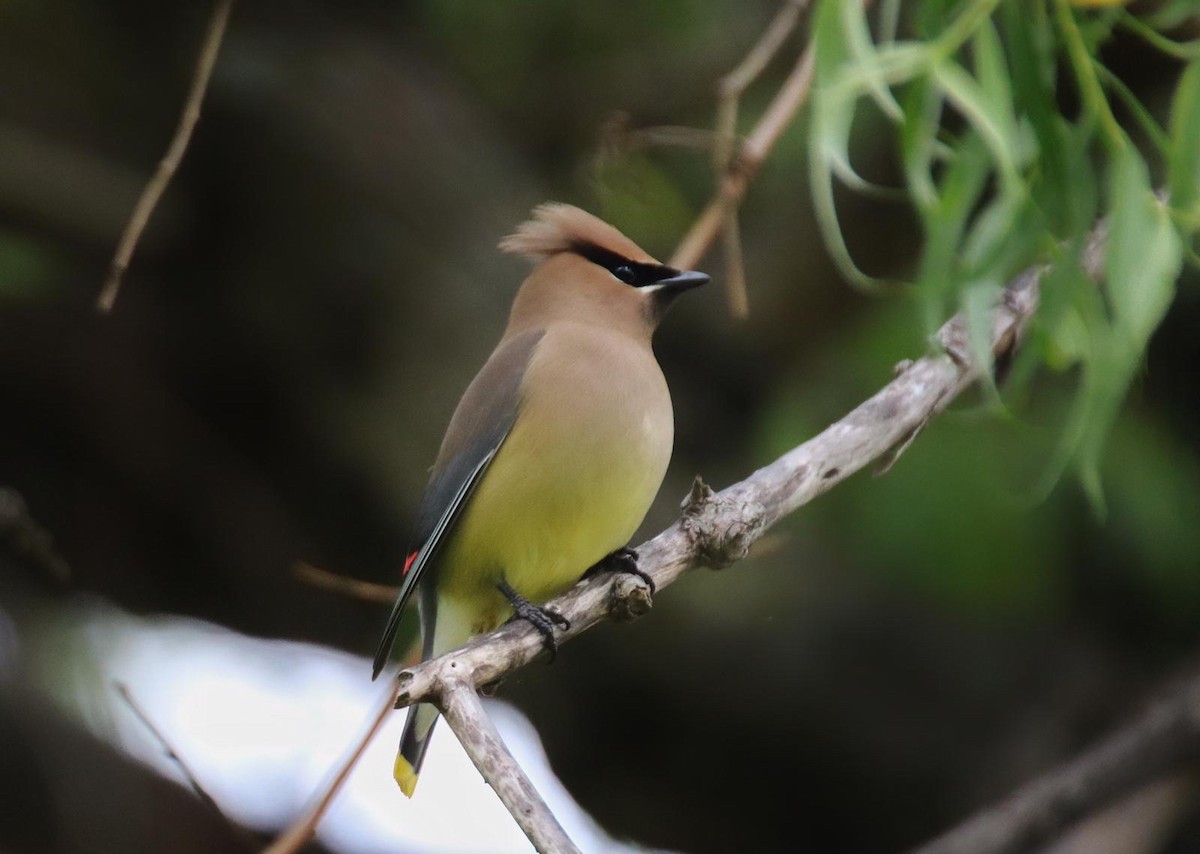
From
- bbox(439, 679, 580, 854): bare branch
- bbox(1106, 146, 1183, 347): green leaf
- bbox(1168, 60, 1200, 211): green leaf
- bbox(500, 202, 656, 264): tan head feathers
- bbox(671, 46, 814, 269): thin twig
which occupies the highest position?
bbox(500, 202, 656, 264): tan head feathers

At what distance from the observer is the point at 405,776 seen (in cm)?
393

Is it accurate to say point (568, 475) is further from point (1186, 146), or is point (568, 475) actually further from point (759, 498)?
point (1186, 146)

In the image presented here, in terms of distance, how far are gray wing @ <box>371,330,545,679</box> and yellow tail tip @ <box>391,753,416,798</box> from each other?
400 mm

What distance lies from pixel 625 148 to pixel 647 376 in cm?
56

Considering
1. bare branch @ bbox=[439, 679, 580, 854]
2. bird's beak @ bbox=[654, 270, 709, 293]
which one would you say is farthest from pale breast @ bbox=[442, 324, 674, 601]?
bare branch @ bbox=[439, 679, 580, 854]

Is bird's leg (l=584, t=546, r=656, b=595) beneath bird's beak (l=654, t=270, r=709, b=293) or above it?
beneath

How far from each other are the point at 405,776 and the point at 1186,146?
7.88 feet

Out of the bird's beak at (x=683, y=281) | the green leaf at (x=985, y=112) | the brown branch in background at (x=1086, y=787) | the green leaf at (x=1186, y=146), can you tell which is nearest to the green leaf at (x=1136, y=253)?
the green leaf at (x=1186, y=146)

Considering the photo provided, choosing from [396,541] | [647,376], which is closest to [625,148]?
[647,376]

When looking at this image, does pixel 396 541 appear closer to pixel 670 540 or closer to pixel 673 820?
pixel 673 820

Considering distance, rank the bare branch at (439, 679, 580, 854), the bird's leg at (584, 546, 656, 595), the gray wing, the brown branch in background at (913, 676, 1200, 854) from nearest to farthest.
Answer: the bare branch at (439, 679, 580, 854)
the bird's leg at (584, 546, 656, 595)
the gray wing
the brown branch in background at (913, 676, 1200, 854)

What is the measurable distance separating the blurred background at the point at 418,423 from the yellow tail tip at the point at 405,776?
26.6 inches

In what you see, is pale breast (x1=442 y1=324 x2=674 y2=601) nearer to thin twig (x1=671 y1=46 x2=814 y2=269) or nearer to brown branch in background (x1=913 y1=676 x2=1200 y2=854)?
thin twig (x1=671 y1=46 x2=814 y2=269)

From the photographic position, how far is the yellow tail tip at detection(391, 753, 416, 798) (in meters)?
3.93
